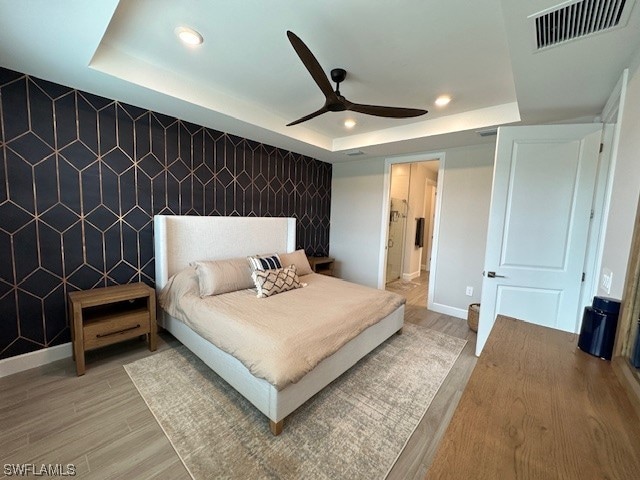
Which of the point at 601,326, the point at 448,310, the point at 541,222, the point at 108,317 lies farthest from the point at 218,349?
the point at 448,310

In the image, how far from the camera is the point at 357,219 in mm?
4680

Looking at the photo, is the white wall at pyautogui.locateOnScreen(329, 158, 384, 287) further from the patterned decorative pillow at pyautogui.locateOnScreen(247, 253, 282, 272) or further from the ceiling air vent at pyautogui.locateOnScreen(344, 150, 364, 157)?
the patterned decorative pillow at pyautogui.locateOnScreen(247, 253, 282, 272)

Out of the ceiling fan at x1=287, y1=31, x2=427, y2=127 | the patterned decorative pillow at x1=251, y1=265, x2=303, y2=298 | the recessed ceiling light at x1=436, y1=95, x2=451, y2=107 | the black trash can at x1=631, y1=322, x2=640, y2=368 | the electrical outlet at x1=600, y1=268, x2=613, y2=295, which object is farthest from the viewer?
the patterned decorative pillow at x1=251, y1=265, x2=303, y2=298

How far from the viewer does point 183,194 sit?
9.85 ft

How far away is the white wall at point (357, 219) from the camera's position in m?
4.45

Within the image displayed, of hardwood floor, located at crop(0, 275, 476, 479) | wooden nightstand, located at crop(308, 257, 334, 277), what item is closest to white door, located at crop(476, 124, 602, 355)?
hardwood floor, located at crop(0, 275, 476, 479)

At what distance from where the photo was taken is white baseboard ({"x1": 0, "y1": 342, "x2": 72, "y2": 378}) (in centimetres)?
209

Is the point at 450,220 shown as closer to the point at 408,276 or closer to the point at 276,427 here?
the point at 408,276

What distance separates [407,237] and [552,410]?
5173 mm

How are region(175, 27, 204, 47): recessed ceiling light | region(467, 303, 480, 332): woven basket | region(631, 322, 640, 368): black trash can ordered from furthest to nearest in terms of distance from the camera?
region(467, 303, 480, 332): woven basket, region(175, 27, 204, 47): recessed ceiling light, region(631, 322, 640, 368): black trash can

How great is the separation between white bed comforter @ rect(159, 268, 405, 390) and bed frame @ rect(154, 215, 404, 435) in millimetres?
116

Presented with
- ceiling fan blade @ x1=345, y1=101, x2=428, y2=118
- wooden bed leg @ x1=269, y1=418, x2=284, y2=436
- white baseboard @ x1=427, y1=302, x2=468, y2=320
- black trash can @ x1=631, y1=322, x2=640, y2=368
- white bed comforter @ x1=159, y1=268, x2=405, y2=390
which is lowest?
wooden bed leg @ x1=269, y1=418, x2=284, y2=436

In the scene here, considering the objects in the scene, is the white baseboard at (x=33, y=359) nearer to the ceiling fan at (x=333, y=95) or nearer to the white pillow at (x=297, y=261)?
the white pillow at (x=297, y=261)

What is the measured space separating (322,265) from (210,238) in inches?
82.8
